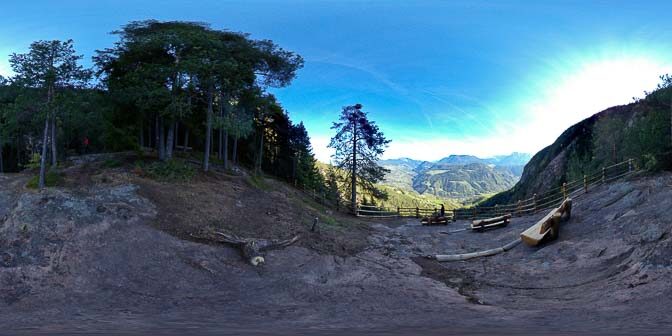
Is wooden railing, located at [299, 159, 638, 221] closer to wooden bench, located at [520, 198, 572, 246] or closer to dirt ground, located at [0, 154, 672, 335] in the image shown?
dirt ground, located at [0, 154, 672, 335]

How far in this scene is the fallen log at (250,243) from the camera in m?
16.4

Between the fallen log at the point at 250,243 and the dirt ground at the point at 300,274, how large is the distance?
44 centimetres

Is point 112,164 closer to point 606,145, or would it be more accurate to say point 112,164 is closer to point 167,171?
point 167,171

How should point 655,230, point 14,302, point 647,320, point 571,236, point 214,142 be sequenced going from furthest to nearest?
1. point 214,142
2. point 571,236
3. point 655,230
4. point 14,302
5. point 647,320

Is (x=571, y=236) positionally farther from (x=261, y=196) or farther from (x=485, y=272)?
(x=261, y=196)

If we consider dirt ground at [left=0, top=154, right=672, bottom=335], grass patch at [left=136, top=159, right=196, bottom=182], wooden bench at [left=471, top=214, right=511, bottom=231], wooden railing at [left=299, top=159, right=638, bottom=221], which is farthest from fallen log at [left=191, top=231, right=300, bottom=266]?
wooden railing at [left=299, top=159, right=638, bottom=221]

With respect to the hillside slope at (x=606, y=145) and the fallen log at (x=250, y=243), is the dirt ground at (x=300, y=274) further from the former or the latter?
the hillside slope at (x=606, y=145)

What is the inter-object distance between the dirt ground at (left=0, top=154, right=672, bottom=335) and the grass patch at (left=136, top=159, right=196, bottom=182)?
261 cm

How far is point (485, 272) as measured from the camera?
672 inches

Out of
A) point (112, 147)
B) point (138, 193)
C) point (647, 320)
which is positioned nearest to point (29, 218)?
point (138, 193)

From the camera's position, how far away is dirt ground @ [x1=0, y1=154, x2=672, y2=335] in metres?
9.71

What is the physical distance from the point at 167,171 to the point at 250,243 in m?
12.8

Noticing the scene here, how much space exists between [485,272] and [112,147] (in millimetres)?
47721

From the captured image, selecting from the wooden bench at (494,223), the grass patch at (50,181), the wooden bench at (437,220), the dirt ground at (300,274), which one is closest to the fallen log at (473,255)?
the dirt ground at (300,274)
